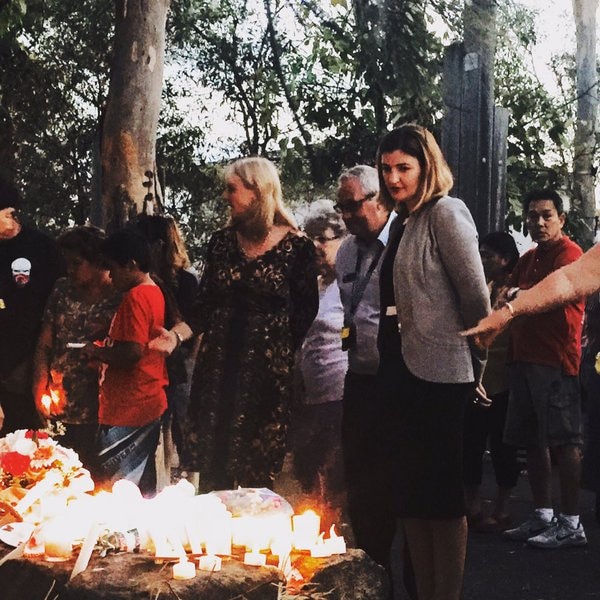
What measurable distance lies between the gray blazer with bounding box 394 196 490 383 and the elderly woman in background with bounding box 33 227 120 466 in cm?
232

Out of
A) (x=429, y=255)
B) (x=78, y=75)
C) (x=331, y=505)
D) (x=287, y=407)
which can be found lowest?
(x=331, y=505)

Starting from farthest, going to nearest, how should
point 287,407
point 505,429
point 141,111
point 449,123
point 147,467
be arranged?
point 449,123
point 141,111
point 505,429
point 147,467
point 287,407

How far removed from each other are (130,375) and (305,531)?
209 centimetres

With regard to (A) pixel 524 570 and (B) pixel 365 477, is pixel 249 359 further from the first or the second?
(A) pixel 524 570

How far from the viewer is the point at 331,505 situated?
6223mm

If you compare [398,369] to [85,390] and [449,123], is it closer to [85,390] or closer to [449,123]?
[85,390]

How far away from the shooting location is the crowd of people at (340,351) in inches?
192

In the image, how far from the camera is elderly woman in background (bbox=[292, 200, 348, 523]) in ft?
20.5

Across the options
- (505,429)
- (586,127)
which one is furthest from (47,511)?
(586,127)

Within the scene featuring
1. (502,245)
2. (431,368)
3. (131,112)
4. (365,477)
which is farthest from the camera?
(131,112)

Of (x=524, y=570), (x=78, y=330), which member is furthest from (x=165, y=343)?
(x=524, y=570)

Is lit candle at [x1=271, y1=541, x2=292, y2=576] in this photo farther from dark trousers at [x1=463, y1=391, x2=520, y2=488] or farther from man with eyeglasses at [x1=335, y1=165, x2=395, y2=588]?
dark trousers at [x1=463, y1=391, x2=520, y2=488]

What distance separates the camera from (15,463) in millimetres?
5359

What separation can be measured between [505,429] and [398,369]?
3.32 m
